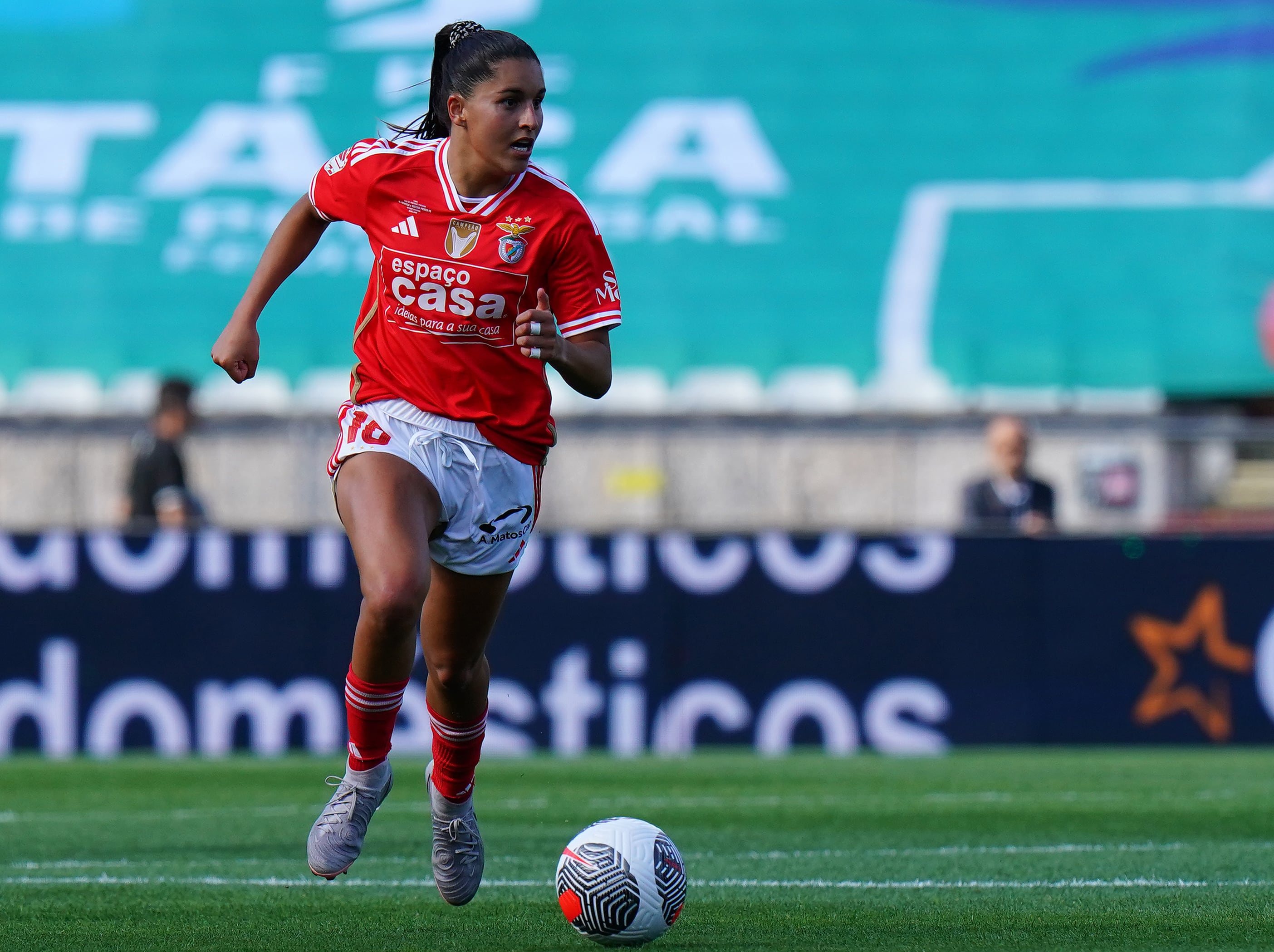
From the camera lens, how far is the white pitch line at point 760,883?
5.09 metres

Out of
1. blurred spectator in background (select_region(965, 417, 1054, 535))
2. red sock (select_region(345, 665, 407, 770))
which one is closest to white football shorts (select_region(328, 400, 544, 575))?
red sock (select_region(345, 665, 407, 770))

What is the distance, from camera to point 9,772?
8898 mm

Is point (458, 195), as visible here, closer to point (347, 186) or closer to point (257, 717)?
point (347, 186)

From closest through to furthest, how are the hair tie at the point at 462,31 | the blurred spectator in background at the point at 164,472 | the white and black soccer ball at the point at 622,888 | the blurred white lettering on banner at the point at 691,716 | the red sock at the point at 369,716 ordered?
the white and black soccer ball at the point at 622,888
the red sock at the point at 369,716
the hair tie at the point at 462,31
the blurred white lettering on banner at the point at 691,716
the blurred spectator in background at the point at 164,472

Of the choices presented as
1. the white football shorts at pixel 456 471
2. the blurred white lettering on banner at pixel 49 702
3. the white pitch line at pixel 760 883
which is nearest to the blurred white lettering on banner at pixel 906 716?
the blurred white lettering on banner at pixel 49 702

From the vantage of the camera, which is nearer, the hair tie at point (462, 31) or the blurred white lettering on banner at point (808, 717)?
the hair tie at point (462, 31)

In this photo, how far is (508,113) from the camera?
14.5ft

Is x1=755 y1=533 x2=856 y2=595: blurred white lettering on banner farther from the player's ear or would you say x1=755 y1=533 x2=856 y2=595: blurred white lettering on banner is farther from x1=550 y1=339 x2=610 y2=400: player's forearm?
the player's ear

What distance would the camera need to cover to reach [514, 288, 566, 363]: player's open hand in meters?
4.14

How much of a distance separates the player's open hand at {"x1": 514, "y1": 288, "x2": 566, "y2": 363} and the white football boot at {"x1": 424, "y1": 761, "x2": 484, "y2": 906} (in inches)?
46.5

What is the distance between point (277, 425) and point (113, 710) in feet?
16.4

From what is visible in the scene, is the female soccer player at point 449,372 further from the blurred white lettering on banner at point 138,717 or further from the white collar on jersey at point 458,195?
the blurred white lettering on banner at point 138,717

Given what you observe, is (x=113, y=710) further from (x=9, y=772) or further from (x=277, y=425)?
(x=277, y=425)

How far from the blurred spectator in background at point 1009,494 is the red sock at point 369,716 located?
6084 mm
